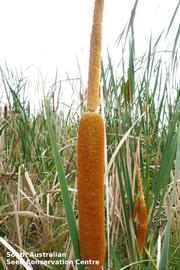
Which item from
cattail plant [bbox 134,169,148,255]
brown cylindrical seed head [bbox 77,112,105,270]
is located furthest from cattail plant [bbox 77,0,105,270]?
cattail plant [bbox 134,169,148,255]

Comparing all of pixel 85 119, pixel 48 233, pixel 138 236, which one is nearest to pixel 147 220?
pixel 138 236

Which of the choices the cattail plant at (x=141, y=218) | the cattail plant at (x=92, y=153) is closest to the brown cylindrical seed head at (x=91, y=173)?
the cattail plant at (x=92, y=153)

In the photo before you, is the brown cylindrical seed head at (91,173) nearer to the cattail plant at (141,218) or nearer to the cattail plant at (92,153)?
the cattail plant at (92,153)

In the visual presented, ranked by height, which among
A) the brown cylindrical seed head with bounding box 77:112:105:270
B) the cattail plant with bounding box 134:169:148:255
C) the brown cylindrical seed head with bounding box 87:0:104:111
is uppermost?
the brown cylindrical seed head with bounding box 87:0:104:111

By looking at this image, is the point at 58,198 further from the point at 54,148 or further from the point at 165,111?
the point at 54,148

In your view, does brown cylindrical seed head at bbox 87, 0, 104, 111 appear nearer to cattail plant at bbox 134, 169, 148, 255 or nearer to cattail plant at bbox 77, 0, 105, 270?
cattail plant at bbox 77, 0, 105, 270

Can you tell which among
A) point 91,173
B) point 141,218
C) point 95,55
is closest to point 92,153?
point 91,173
